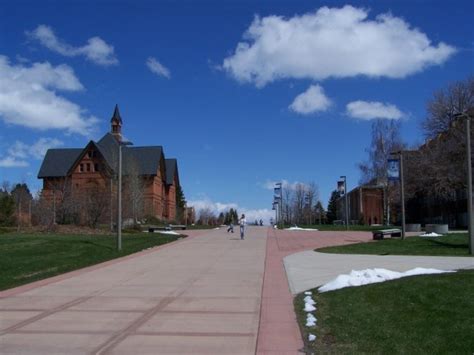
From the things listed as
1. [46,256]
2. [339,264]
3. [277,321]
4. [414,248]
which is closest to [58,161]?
[46,256]

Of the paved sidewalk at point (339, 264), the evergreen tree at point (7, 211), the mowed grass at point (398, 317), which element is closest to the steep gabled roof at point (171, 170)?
the evergreen tree at point (7, 211)

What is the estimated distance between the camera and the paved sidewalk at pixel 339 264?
14664 mm

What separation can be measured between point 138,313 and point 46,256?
11.8 meters

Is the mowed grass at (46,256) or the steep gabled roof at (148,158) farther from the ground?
the steep gabled roof at (148,158)

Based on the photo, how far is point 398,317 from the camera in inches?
343

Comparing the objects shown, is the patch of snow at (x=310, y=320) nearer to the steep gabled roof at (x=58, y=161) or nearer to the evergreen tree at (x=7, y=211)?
the evergreen tree at (x=7, y=211)

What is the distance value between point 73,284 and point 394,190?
176ft

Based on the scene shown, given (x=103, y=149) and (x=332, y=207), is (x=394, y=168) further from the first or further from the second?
(x=332, y=207)

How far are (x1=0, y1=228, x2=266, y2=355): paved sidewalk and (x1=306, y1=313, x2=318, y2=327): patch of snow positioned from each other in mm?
823

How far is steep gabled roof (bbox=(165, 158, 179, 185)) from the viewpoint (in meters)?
104

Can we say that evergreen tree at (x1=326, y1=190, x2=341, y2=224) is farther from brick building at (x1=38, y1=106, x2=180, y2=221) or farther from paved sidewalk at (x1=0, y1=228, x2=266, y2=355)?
paved sidewalk at (x1=0, y1=228, x2=266, y2=355)

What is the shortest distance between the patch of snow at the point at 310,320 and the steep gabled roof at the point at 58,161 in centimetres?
8327

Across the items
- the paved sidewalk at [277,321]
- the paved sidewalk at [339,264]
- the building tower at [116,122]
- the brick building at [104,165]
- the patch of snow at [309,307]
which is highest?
the building tower at [116,122]

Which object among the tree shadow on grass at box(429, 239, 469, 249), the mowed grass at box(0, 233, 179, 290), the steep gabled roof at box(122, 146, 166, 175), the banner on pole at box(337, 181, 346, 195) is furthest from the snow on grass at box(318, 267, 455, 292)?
the steep gabled roof at box(122, 146, 166, 175)
